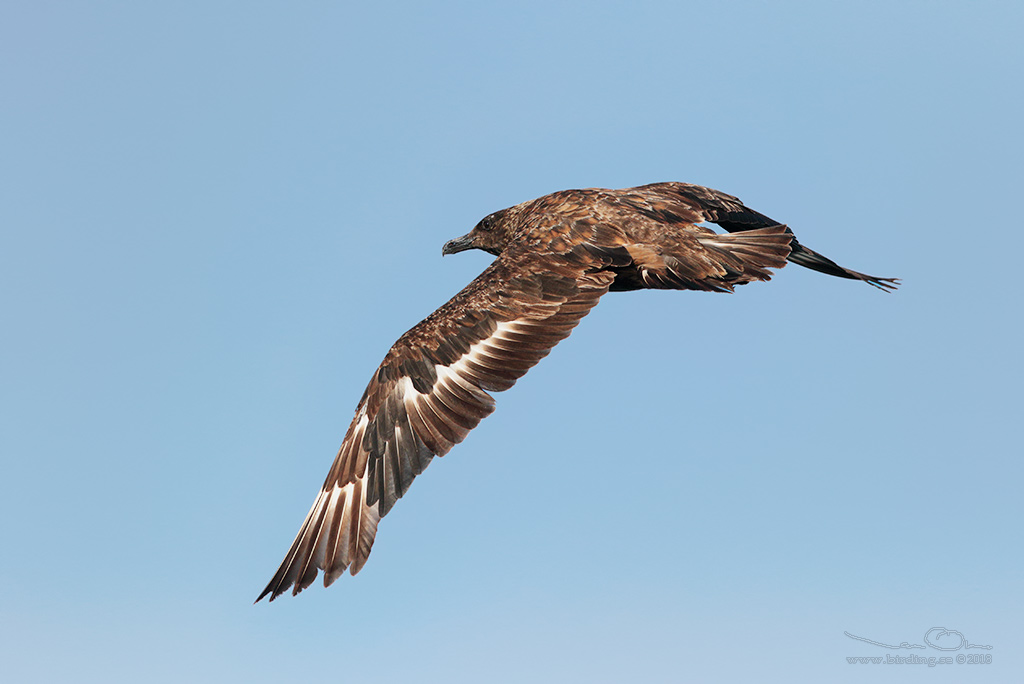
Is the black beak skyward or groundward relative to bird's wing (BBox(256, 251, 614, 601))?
skyward

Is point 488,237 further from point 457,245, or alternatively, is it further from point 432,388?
point 432,388

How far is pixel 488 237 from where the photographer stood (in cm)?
1168

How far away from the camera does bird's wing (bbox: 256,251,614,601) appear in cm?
793

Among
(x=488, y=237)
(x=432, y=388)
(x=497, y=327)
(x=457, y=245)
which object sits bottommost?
(x=432, y=388)

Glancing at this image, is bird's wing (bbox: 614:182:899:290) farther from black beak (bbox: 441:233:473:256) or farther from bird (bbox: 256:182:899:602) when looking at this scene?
black beak (bbox: 441:233:473:256)

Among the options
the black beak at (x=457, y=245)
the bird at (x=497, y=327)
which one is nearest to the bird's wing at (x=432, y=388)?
the bird at (x=497, y=327)

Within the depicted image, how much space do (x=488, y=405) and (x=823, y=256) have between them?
4.44 meters


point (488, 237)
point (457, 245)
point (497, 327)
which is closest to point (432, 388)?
point (497, 327)

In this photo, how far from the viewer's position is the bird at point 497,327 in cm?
805

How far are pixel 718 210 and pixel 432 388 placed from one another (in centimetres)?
372

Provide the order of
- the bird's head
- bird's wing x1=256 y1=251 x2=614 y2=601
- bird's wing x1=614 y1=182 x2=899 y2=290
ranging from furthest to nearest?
the bird's head < bird's wing x1=614 y1=182 x2=899 y2=290 < bird's wing x1=256 y1=251 x2=614 y2=601

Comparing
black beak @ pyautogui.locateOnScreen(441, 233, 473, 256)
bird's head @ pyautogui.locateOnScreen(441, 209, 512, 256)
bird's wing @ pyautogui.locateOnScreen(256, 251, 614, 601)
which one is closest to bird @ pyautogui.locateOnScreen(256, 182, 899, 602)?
bird's wing @ pyautogui.locateOnScreen(256, 251, 614, 601)

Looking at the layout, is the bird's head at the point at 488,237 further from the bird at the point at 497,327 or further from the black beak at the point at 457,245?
the bird at the point at 497,327

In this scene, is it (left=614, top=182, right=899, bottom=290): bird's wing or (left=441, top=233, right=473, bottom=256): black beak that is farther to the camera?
(left=441, top=233, right=473, bottom=256): black beak
